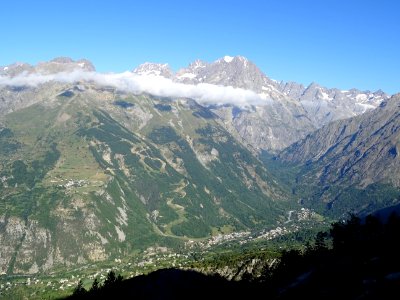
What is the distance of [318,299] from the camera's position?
124062 millimetres

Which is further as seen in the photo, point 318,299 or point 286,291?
point 286,291

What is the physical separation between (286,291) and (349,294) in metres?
34.3

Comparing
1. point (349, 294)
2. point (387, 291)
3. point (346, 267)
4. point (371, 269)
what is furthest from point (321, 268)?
point (387, 291)

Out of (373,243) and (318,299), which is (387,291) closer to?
(318,299)

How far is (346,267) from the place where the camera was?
458 feet

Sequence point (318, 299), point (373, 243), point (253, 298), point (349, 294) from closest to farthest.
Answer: point (349, 294), point (318, 299), point (373, 243), point (253, 298)

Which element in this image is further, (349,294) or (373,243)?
(373,243)

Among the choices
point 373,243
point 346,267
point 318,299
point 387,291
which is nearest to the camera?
point 387,291

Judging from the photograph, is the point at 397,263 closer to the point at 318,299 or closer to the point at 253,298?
the point at 318,299

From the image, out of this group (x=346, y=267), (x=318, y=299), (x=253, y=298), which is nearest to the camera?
(x=318, y=299)

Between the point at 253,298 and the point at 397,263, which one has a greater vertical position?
the point at 397,263

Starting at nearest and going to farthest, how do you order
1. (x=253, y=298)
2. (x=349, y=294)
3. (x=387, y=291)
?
1. (x=387, y=291)
2. (x=349, y=294)
3. (x=253, y=298)

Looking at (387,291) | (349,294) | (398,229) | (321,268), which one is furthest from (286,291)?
(398,229)

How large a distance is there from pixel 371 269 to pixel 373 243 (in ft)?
180
